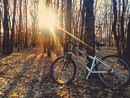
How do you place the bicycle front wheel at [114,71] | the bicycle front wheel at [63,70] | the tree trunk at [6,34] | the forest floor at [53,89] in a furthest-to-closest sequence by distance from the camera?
the tree trunk at [6,34], the bicycle front wheel at [63,70], the bicycle front wheel at [114,71], the forest floor at [53,89]

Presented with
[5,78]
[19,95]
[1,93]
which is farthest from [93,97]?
[5,78]

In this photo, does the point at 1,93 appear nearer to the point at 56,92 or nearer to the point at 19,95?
the point at 19,95

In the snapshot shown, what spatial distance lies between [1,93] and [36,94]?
1.01 meters

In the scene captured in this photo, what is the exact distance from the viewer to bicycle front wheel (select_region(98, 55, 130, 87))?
6.29 m

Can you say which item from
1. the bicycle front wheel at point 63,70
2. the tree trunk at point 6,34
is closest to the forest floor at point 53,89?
the bicycle front wheel at point 63,70

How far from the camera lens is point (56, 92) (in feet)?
19.4

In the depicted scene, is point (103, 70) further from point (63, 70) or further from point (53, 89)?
point (53, 89)

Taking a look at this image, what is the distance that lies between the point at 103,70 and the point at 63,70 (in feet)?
4.33

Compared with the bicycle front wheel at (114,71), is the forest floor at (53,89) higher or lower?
lower

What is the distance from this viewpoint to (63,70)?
6.91m

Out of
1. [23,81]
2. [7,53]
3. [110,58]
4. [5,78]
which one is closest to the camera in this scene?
[110,58]

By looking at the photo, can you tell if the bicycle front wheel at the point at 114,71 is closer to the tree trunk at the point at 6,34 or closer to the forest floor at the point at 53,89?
the forest floor at the point at 53,89

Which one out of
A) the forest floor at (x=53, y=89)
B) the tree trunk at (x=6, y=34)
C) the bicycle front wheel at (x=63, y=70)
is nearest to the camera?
the forest floor at (x=53, y=89)

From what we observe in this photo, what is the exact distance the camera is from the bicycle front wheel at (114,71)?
6293 millimetres
